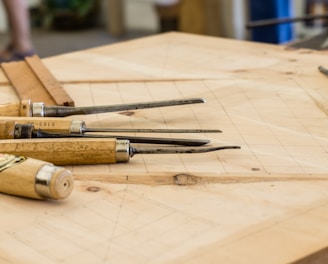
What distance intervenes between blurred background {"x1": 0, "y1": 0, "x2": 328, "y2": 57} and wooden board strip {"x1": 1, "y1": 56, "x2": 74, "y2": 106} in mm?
1558

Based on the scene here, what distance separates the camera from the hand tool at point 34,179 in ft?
2.36

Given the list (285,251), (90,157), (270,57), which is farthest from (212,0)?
(285,251)

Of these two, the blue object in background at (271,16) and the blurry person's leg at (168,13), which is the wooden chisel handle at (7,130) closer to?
the blue object in background at (271,16)

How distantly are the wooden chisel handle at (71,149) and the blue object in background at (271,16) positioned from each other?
2.28 meters

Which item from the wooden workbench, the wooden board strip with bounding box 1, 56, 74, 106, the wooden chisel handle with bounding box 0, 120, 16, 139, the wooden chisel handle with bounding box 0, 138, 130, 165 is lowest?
the wooden workbench

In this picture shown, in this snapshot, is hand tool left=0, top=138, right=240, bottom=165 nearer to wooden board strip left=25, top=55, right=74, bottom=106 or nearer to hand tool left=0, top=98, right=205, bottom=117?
hand tool left=0, top=98, right=205, bottom=117

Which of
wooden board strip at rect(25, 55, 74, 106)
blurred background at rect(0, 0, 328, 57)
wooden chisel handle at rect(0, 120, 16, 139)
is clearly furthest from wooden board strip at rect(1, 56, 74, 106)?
blurred background at rect(0, 0, 328, 57)

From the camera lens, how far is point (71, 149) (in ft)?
2.71

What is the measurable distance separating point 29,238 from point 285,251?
0.25 m

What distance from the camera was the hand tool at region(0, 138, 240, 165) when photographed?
82 cm

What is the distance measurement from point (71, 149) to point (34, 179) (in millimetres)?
107

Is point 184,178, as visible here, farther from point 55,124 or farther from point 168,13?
point 168,13

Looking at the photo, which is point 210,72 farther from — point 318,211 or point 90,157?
point 318,211

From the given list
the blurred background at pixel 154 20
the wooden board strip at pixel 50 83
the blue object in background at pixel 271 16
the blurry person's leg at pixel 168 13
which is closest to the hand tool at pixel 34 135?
the wooden board strip at pixel 50 83
